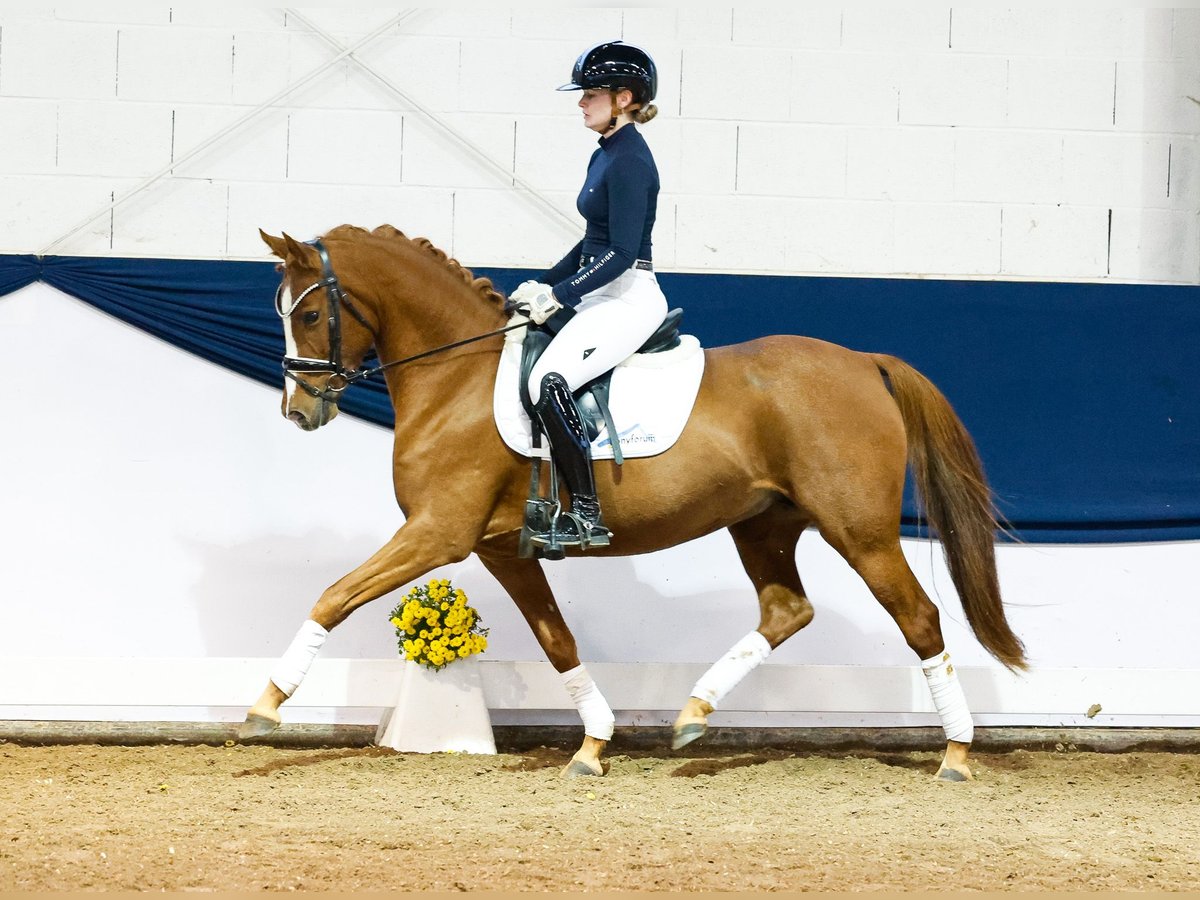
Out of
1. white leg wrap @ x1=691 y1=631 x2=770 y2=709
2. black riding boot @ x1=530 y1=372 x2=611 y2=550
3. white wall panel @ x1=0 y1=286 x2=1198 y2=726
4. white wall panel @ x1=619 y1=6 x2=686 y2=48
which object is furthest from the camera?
white wall panel @ x1=619 y1=6 x2=686 y2=48

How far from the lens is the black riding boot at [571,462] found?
13.2 feet

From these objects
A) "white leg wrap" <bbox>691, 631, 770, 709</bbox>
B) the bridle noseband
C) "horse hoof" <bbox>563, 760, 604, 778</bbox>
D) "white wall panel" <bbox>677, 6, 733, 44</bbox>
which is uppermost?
"white wall panel" <bbox>677, 6, 733, 44</bbox>

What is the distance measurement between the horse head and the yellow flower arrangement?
90 centimetres

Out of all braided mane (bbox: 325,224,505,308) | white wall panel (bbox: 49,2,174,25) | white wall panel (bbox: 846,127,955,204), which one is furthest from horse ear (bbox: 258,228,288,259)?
white wall panel (bbox: 846,127,955,204)

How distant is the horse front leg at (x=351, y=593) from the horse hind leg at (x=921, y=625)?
132 cm

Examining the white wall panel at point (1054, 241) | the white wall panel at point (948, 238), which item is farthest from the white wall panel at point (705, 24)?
the white wall panel at point (1054, 241)

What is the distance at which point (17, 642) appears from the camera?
5.19 metres

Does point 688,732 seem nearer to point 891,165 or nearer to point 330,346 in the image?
point 330,346

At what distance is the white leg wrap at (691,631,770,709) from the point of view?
4242 millimetres

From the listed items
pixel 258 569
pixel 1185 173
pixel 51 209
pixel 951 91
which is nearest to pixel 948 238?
pixel 951 91

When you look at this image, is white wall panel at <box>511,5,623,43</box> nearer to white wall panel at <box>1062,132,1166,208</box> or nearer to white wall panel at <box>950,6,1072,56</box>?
white wall panel at <box>950,6,1072,56</box>

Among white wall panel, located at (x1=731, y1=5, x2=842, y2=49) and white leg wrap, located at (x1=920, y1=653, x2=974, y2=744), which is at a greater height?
white wall panel, located at (x1=731, y1=5, x2=842, y2=49)

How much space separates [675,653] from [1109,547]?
76.0 inches

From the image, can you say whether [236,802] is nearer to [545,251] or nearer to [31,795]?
[31,795]
